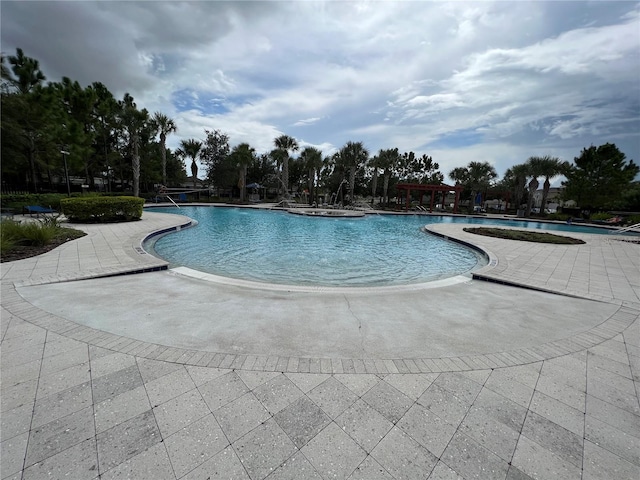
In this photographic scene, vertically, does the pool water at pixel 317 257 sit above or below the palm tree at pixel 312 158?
below

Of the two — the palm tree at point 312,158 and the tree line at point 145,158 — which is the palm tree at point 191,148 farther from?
the palm tree at point 312,158

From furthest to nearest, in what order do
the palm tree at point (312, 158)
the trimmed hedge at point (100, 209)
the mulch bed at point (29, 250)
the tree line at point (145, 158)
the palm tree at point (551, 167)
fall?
1. the palm tree at point (312, 158)
2. the palm tree at point (551, 167)
3. the tree line at point (145, 158)
4. the trimmed hedge at point (100, 209)
5. the mulch bed at point (29, 250)

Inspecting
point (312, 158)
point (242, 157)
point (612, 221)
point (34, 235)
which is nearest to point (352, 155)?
point (312, 158)

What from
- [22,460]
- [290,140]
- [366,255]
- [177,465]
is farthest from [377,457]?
[290,140]

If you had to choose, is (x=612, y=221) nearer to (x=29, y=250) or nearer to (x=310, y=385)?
(x=310, y=385)

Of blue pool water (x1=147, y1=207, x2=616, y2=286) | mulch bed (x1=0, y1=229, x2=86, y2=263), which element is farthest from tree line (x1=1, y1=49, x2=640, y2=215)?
blue pool water (x1=147, y1=207, x2=616, y2=286)

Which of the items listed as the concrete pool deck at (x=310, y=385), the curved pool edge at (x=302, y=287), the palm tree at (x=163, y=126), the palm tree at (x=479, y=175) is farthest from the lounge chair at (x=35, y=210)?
the palm tree at (x=479, y=175)

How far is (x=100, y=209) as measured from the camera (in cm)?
1337

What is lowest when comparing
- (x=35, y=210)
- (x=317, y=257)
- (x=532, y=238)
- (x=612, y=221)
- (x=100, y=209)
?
(x=317, y=257)

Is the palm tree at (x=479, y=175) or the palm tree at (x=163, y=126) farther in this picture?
the palm tree at (x=479, y=175)

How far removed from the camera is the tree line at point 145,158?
62.2 ft

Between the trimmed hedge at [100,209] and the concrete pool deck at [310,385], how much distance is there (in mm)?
10242

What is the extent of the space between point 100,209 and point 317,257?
1174cm

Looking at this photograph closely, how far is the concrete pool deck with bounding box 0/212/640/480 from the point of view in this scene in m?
1.86
